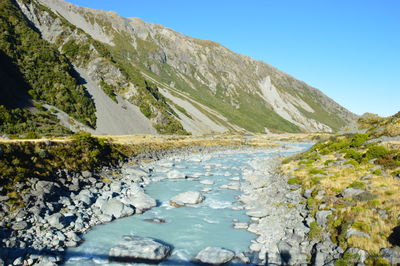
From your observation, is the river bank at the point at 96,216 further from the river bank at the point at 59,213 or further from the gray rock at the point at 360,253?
the gray rock at the point at 360,253

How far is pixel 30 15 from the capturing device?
128875 mm

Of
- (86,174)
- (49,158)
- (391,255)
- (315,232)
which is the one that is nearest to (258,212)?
(315,232)

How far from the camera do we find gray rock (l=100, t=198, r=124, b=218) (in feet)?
66.7

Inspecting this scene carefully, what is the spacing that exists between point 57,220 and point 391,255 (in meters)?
18.3

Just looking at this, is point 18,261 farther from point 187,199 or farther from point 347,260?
point 347,260

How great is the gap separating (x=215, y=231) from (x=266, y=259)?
16.5 feet

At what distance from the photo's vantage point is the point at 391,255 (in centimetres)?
998

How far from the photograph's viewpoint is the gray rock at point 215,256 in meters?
14.0

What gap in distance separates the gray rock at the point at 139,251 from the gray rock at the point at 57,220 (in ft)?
15.1

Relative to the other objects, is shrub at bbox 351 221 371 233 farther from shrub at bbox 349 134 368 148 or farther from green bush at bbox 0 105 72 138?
green bush at bbox 0 105 72 138

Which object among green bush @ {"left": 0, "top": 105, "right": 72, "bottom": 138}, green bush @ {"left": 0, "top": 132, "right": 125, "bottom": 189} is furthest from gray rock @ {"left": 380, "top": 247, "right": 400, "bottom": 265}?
green bush @ {"left": 0, "top": 105, "right": 72, "bottom": 138}

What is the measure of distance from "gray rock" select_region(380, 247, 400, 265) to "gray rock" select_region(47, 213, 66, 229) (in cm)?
1760

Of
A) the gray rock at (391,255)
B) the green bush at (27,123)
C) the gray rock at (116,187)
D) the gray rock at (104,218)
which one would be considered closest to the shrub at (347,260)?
the gray rock at (391,255)

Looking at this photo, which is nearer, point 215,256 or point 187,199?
point 215,256
